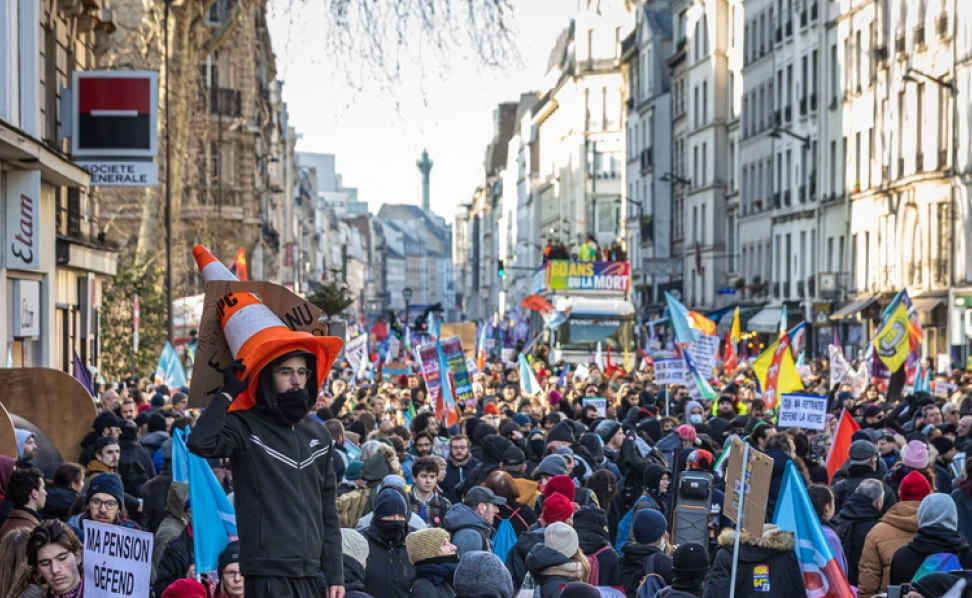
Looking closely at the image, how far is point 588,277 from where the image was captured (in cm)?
5422

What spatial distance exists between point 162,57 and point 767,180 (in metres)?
36.1

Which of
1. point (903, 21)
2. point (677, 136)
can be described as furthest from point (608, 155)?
point (903, 21)

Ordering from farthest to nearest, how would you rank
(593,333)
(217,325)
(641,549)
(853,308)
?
(853,308)
(593,333)
(641,549)
(217,325)

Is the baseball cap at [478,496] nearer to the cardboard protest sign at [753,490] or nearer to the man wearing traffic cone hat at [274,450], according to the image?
the cardboard protest sign at [753,490]

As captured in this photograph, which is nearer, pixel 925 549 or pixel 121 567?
pixel 121 567

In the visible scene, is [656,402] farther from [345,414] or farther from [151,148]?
[151,148]

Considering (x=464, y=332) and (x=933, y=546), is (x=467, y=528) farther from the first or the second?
(x=464, y=332)

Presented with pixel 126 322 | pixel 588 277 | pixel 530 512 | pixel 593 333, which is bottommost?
pixel 530 512

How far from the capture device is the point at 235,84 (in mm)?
70188

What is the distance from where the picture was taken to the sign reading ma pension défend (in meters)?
53.8

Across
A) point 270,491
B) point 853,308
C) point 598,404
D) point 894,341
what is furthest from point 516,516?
point 853,308

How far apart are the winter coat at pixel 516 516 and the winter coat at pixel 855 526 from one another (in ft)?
6.43

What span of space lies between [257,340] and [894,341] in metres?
20.6

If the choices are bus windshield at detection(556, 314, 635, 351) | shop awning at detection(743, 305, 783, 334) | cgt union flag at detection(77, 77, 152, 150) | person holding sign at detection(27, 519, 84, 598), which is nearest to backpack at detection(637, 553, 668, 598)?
person holding sign at detection(27, 519, 84, 598)
